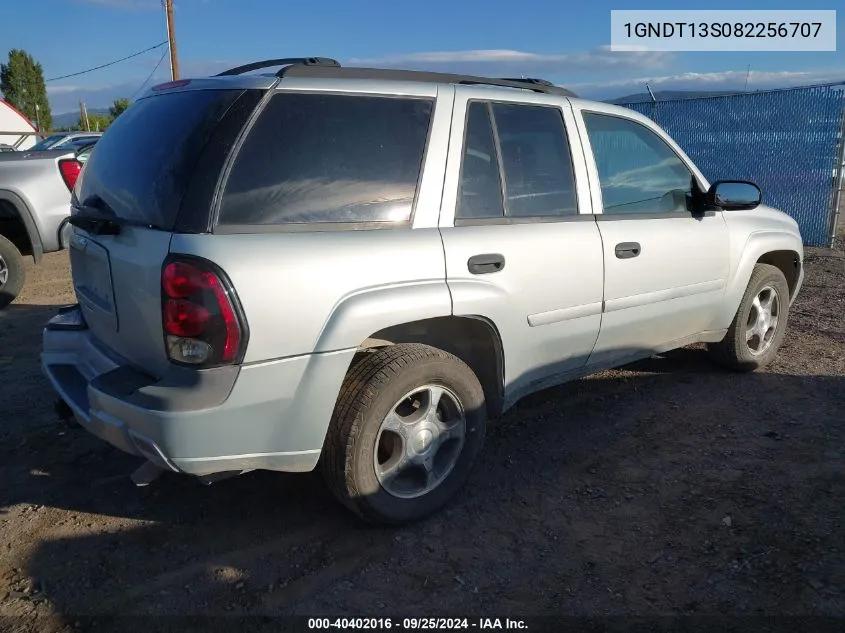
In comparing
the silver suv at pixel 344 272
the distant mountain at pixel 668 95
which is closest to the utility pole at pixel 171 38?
the distant mountain at pixel 668 95

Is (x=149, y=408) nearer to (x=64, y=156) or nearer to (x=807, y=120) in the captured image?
(x=64, y=156)

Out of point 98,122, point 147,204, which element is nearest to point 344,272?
point 147,204

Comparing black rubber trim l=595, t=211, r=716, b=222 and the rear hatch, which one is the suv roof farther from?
black rubber trim l=595, t=211, r=716, b=222

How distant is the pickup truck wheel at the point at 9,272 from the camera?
6.95m

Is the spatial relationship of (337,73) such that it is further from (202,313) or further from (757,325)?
(757,325)

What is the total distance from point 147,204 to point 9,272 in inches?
203

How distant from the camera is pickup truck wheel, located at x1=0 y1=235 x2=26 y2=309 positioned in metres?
6.95

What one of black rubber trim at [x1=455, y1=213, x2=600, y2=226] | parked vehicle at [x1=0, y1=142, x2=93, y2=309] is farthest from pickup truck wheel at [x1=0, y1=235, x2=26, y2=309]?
black rubber trim at [x1=455, y1=213, x2=600, y2=226]

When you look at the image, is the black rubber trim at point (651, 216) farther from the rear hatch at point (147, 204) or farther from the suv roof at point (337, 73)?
the rear hatch at point (147, 204)

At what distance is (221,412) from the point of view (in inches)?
100

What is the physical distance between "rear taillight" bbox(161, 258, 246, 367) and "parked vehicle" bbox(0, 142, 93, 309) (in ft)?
16.7

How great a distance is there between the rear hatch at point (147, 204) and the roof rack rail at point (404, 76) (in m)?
0.29

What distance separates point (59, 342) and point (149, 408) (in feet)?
3.40

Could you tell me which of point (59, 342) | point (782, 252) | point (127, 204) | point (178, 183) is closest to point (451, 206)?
point (178, 183)
